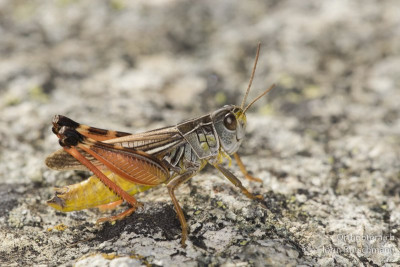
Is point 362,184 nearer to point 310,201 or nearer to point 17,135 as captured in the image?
point 310,201

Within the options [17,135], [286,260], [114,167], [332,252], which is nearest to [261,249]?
[286,260]

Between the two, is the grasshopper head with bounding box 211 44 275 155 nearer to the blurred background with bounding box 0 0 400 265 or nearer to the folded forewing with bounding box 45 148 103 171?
the blurred background with bounding box 0 0 400 265

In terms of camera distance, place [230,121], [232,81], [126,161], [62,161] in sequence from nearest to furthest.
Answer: [126,161], [62,161], [230,121], [232,81]

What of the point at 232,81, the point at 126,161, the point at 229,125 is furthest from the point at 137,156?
the point at 232,81

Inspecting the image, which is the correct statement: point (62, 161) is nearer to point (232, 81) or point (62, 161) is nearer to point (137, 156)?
point (137, 156)

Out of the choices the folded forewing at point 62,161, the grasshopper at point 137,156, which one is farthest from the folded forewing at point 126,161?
the folded forewing at point 62,161

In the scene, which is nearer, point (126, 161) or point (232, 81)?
point (126, 161)
